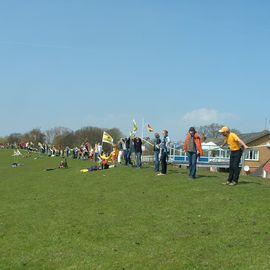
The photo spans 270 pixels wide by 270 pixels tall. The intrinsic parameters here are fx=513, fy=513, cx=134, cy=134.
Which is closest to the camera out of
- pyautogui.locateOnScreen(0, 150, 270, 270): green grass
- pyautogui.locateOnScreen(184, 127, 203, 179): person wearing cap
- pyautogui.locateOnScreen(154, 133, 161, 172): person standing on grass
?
pyautogui.locateOnScreen(0, 150, 270, 270): green grass

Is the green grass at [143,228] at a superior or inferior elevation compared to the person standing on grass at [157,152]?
inferior

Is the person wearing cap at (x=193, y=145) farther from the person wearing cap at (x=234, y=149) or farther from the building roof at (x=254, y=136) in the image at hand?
the building roof at (x=254, y=136)

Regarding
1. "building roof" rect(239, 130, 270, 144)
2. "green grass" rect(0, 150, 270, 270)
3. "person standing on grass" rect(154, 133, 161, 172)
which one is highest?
"building roof" rect(239, 130, 270, 144)

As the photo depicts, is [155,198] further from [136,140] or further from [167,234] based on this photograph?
[136,140]

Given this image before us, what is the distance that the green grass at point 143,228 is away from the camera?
922 cm

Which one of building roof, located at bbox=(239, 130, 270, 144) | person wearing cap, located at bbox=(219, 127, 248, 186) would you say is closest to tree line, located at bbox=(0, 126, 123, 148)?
building roof, located at bbox=(239, 130, 270, 144)

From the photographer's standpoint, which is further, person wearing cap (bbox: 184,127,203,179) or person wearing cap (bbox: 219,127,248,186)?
person wearing cap (bbox: 184,127,203,179)

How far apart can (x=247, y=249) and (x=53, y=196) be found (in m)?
11.2

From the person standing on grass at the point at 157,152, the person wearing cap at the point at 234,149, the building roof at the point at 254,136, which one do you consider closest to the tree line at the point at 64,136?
the building roof at the point at 254,136

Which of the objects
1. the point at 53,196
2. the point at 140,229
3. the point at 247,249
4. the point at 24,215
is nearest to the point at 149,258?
the point at 247,249

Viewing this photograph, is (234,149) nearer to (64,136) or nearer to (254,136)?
(254,136)

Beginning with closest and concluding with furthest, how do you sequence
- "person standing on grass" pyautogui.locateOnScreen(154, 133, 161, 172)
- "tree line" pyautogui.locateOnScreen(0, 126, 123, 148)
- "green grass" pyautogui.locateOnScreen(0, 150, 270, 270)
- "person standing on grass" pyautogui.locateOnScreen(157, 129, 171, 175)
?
"green grass" pyautogui.locateOnScreen(0, 150, 270, 270)
"person standing on grass" pyautogui.locateOnScreen(157, 129, 171, 175)
"person standing on grass" pyautogui.locateOnScreen(154, 133, 161, 172)
"tree line" pyautogui.locateOnScreen(0, 126, 123, 148)

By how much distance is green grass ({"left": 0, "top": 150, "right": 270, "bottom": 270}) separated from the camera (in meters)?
9.22

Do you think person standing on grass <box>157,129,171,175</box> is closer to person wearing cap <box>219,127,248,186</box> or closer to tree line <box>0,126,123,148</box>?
person wearing cap <box>219,127,248,186</box>
